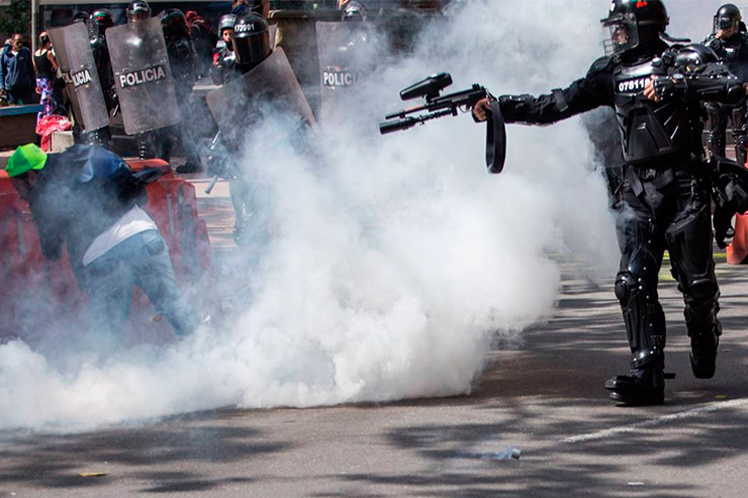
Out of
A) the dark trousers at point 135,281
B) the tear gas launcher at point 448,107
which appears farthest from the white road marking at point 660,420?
the dark trousers at point 135,281

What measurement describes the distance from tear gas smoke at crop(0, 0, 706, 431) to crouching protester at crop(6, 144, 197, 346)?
0.31 metres

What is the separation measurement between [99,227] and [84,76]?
6.91 meters

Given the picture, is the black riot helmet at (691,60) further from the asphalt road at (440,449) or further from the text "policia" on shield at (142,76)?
the text "policia" on shield at (142,76)

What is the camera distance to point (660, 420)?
618cm

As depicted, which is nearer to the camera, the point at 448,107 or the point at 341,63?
the point at 448,107

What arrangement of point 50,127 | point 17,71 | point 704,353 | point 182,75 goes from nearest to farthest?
point 704,353 < point 182,75 < point 50,127 < point 17,71

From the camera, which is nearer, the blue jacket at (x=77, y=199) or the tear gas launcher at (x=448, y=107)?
the tear gas launcher at (x=448, y=107)

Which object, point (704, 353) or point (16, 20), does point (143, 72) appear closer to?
point (704, 353)

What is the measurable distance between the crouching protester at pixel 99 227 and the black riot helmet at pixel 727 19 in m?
8.76

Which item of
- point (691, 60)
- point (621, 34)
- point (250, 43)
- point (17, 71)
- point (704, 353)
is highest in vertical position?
point (621, 34)

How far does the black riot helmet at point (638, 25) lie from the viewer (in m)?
6.41

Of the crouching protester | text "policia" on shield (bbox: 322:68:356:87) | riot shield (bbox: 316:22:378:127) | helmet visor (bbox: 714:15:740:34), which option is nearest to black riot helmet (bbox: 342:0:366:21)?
riot shield (bbox: 316:22:378:127)

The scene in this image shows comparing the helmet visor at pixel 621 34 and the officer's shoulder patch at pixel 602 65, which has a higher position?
the helmet visor at pixel 621 34

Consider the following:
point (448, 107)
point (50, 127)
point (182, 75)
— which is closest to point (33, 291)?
point (448, 107)
